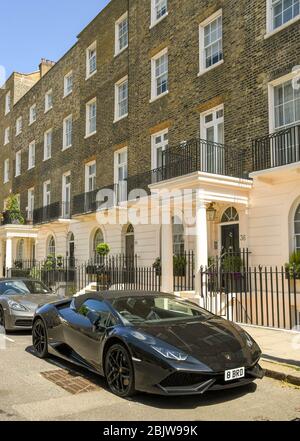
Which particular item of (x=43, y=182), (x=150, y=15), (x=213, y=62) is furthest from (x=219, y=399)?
(x=43, y=182)

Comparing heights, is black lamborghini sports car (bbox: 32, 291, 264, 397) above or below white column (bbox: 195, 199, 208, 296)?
below

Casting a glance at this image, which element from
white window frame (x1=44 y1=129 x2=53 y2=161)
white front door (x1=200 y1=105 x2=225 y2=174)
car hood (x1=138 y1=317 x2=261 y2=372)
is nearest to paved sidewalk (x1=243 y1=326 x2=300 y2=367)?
car hood (x1=138 y1=317 x2=261 y2=372)

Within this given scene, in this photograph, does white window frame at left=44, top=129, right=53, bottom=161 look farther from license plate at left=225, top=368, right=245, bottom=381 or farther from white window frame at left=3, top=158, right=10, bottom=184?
license plate at left=225, top=368, right=245, bottom=381

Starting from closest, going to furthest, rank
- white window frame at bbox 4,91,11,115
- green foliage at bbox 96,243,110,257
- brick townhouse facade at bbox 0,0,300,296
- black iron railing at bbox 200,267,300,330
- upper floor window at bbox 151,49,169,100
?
black iron railing at bbox 200,267,300,330 < brick townhouse facade at bbox 0,0,300,296 < upper floor window at bbox 151,49,169,100 < green foliage at bbox 96,243,110,257 < white window frame at bbox 4,91,11,115

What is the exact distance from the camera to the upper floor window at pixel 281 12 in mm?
12906

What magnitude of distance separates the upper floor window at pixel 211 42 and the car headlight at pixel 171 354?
12102mm

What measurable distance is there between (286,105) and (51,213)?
1712cm

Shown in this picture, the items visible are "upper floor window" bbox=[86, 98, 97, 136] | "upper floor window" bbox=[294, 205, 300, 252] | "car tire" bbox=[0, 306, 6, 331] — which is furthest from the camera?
"upper floor window" bbox=[86, 98, 97, 136]

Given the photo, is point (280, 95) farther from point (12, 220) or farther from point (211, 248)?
point (12, 220)

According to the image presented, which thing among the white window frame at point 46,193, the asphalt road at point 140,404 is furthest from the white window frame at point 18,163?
the asphalt road at point 140,404

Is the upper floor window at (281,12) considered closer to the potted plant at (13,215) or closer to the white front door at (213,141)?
the white front door at (213,141)

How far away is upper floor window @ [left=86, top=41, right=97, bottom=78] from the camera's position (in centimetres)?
2398

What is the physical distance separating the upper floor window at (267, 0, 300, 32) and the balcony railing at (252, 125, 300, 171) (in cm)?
320

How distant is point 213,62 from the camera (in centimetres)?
1578
